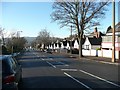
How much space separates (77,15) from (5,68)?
49.4 m

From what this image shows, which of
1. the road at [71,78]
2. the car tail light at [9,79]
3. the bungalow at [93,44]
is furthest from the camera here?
the bungalow at [93,44]

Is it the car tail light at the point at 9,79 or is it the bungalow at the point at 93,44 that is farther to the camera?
the bungalow at the point at 93,44

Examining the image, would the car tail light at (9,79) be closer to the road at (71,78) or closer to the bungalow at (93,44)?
the road at (71,78)

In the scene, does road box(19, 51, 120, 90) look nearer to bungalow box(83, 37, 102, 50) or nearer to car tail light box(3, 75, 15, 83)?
car tail light box(3, 75, 15, 83)

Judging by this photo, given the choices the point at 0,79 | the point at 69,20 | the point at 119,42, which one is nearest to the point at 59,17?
the point at 69,20

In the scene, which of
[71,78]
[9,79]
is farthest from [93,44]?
[9,79]

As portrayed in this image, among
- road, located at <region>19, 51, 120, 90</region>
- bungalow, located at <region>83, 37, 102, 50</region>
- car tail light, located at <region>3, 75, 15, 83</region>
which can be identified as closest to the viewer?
car tail light, located at <region>3, 75, 15, 83</region>

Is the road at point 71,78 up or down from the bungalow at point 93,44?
down

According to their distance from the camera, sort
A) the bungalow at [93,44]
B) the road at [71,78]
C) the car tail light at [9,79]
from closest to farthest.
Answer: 1. the car tail light at [9,79]
2. the road at [71,78]
3. the bungalow at [93,44]

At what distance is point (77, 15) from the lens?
2325 inches

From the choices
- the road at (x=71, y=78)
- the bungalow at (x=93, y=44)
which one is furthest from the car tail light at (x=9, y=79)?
the bungalow at (x=93, y=44)

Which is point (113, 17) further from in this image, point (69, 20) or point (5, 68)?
point (5, 68)

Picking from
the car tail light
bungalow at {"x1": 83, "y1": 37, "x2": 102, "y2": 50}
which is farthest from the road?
bungalow at {"x1": 83, "y1": 37, "x2": 102, "y2": 50}

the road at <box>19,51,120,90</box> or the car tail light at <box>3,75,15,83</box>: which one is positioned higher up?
the car tail light at <box>3,75,15,83</box>
